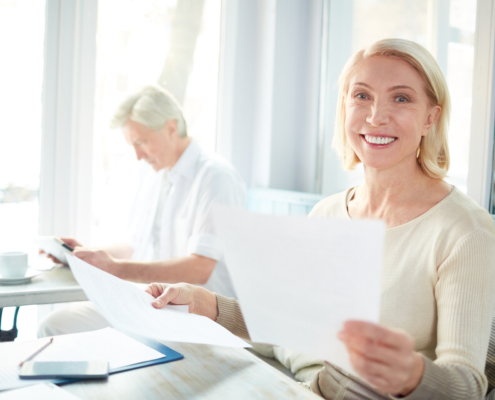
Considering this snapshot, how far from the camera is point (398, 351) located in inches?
21.4

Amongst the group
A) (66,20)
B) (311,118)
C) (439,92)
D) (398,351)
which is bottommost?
(398,351)

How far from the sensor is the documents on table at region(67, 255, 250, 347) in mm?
720

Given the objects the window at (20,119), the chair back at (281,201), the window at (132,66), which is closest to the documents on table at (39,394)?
the chair back at (281,201)

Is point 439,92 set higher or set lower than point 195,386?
higher

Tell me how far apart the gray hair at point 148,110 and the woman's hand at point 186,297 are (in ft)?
3.70

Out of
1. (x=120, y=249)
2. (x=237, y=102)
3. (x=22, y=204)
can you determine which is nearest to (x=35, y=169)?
(x=22, y=204)

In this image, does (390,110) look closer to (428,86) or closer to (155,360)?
(428,86)

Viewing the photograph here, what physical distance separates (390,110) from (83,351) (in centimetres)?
75

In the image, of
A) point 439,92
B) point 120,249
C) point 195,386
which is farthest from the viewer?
point 120,249

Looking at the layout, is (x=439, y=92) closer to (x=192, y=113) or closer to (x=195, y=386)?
(x=195, y=386)

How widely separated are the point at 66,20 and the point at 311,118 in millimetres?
1311

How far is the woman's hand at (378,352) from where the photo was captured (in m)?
0.52

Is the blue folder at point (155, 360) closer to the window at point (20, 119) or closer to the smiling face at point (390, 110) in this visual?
the smiling face at point (390, 110)

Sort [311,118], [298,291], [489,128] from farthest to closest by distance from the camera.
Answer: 1. [311,118]
2. [489,128]
3. [298,291]
